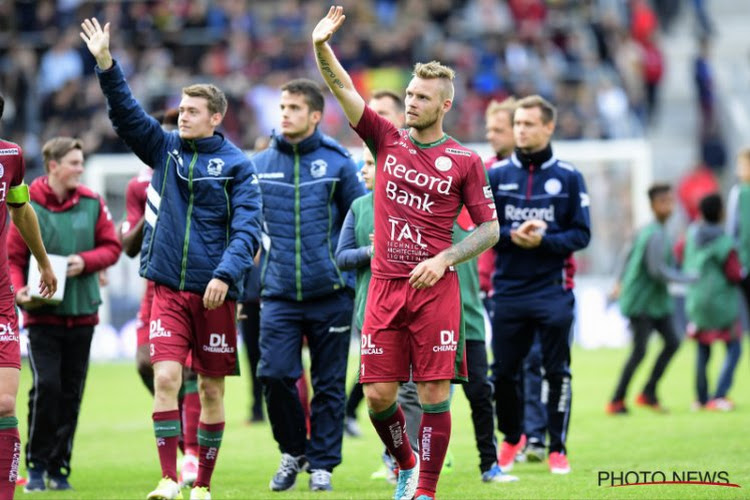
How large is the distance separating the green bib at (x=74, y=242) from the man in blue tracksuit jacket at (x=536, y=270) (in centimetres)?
319

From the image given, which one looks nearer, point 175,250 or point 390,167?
point 390,167

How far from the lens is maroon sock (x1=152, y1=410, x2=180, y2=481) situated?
8.34 meters

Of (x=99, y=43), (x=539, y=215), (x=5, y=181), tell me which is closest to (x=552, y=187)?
(x=539, y=215)

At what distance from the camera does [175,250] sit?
864 centimetres

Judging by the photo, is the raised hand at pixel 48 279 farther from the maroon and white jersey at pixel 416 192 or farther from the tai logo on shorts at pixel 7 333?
the maroon and white jersey at pixel 416 192

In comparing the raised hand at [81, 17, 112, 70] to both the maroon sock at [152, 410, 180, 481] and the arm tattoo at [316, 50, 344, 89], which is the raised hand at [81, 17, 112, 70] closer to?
the arm tattoo at [316, 50, 344, 89]

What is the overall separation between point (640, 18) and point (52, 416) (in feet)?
78.6

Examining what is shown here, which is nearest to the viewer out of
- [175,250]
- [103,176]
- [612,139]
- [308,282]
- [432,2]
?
[175,250]

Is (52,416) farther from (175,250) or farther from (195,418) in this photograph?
(175,250)

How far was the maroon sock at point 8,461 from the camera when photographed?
763cm

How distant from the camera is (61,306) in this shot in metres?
10.1

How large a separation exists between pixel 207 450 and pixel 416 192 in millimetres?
2251

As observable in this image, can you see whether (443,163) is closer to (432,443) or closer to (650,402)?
(432,443)

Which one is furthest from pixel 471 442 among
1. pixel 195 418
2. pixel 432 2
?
pixel 432 2
